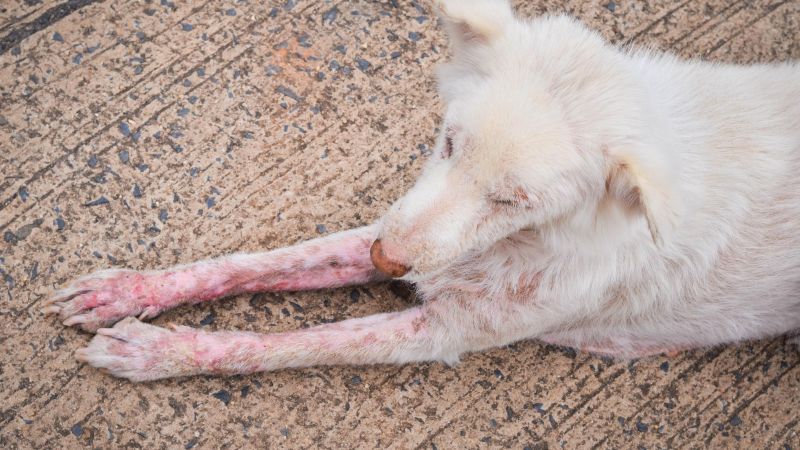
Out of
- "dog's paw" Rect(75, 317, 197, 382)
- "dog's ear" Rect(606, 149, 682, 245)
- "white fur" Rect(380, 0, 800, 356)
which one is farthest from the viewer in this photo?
"dog's paw" Rect(75, 317, 197, 382)

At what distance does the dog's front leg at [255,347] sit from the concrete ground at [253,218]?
0.25ft

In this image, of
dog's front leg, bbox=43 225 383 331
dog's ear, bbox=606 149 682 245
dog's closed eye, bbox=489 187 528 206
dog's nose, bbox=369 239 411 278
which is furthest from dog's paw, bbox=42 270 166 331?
dog's ear, bbox=606 149 682 245

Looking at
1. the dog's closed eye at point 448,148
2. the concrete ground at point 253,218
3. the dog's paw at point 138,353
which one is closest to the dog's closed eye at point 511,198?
the dog's closed eye at point 448,148

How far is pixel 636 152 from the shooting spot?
77.7 inches

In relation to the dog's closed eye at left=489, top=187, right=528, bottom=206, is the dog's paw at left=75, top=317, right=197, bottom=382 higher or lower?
lower

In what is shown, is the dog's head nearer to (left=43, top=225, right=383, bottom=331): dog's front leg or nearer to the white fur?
the white fur

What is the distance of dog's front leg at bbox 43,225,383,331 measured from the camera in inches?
96.9

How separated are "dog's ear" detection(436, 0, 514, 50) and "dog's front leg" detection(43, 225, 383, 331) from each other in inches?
30.2

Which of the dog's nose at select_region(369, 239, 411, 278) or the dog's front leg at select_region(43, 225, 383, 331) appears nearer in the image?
the dog's nose at select_region(369, 239, 411, 278)

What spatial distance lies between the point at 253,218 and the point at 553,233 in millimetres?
1134

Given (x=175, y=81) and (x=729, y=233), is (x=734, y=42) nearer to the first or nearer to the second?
(x=729, y=233)

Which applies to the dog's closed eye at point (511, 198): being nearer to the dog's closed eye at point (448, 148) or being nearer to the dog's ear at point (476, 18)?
the dog's closed eye at point (448, 148)

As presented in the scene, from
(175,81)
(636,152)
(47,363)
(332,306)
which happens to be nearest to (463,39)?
(636,152)

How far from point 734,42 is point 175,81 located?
239 centimetres
